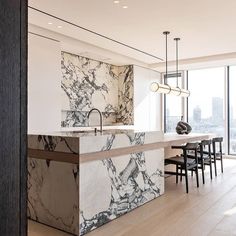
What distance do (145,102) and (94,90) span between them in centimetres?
192

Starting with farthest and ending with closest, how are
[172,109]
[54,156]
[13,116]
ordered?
[172,109] → [54,156] → [13,116]

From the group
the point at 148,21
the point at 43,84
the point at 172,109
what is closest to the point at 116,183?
the point at 43,84

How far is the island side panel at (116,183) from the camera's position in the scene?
304 cm

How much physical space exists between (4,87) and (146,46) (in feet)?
20.2

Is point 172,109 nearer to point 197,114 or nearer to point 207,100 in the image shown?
point 197,114

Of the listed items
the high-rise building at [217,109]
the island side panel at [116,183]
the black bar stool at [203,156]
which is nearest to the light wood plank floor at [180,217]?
the island side panel at [116,183]

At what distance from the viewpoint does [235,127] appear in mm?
8570

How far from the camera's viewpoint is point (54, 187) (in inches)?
124

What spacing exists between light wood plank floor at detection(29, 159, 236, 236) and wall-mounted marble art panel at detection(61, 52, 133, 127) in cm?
334

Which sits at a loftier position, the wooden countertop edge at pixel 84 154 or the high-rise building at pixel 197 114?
the high-rise building at pixel 197 114

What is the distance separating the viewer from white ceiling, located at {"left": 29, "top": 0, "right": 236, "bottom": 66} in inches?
165

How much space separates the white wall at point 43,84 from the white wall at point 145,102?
3.13 m

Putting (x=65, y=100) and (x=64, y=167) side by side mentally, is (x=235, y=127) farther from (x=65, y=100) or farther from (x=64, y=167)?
(x=64, y=167)

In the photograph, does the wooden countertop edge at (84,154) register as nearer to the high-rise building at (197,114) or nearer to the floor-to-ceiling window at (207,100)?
the floor-to-ceiling window at (207,100)
